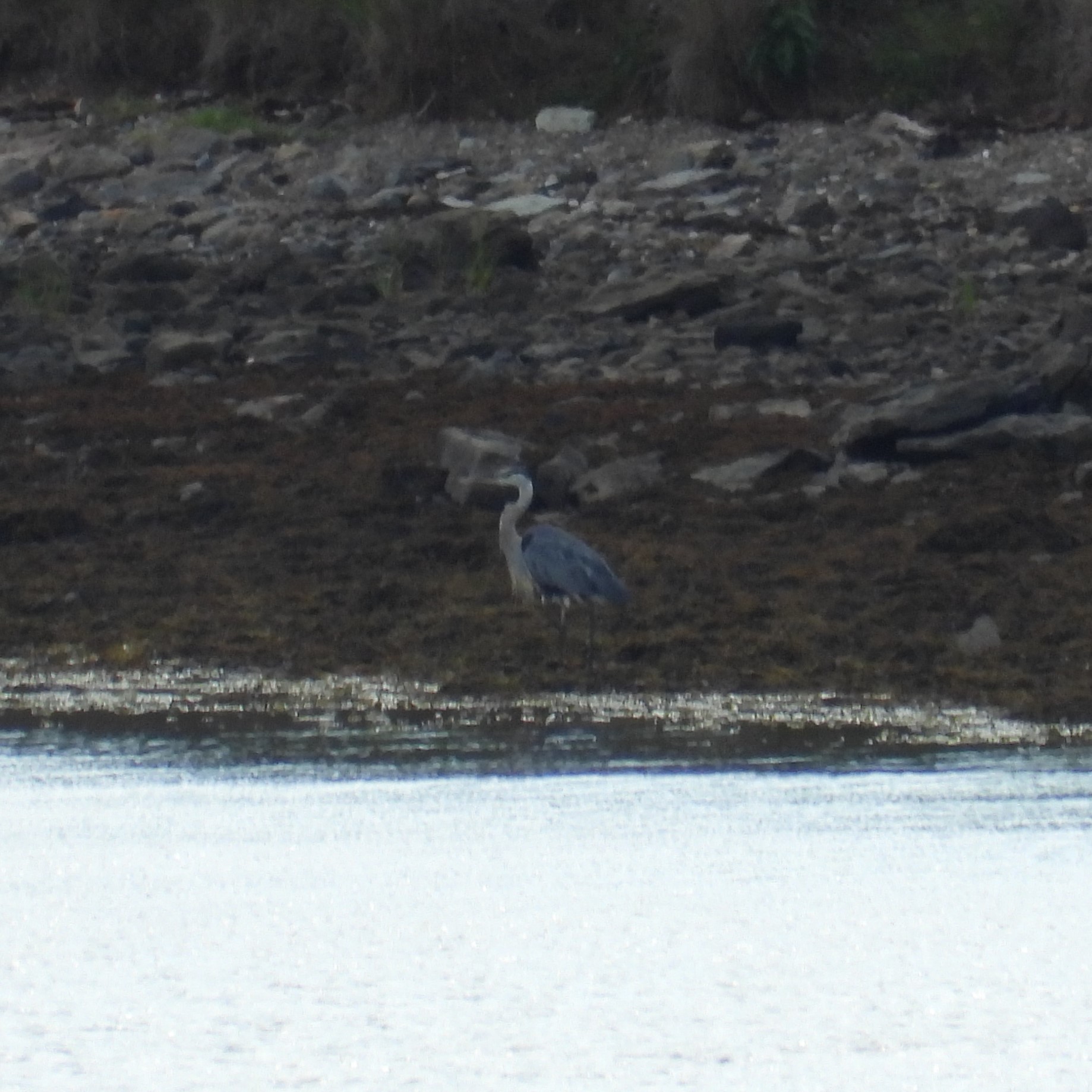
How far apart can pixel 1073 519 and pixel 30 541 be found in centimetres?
484

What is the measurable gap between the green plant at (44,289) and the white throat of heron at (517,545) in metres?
8.09

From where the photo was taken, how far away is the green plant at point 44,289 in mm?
19047

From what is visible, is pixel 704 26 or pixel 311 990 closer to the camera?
pixel 311 990

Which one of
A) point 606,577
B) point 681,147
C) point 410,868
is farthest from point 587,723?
point 681,147

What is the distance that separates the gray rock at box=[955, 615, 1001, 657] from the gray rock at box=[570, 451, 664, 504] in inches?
130

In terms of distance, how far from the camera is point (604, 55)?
2584 cm

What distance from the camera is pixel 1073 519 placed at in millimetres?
11961

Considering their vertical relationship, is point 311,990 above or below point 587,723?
above

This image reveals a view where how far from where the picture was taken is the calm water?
5031 mm

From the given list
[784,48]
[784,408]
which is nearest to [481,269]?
[784,408]

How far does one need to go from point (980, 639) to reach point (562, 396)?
19.8 feet

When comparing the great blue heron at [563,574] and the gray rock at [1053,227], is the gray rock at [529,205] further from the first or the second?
the great blue heron at [563,574]

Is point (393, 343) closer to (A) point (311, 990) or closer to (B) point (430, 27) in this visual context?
(B) point (430, 27)

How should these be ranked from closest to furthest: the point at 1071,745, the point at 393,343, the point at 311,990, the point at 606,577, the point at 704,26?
the point at 311,990 < the point at 1071,745 < the point at 606,577 < the point at 393,343 < the point at 704,26
